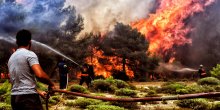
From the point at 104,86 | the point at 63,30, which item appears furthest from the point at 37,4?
the point at 104,86

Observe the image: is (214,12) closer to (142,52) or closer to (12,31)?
(142,52)

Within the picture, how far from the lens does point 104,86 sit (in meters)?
21.6

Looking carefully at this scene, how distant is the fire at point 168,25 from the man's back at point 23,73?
145ft

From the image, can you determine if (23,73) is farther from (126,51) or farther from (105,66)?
(105,66)

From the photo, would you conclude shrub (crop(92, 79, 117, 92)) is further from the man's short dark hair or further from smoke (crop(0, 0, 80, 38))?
the man's short dark hair

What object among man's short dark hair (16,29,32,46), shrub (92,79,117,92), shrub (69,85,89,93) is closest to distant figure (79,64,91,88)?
shrub (92,79,117,92)

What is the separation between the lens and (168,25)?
49500mm

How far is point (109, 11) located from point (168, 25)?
848 centimetres

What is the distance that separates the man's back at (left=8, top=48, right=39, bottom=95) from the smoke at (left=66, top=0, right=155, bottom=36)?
4261 centimetres

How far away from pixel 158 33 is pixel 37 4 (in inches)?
747

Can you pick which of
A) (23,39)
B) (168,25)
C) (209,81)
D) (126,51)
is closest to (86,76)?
(209,81)

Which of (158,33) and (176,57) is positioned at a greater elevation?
(158,33)

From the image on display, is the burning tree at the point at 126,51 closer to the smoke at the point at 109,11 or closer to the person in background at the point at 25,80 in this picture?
the smoke at the point at 109,11

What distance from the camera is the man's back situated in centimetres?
503
